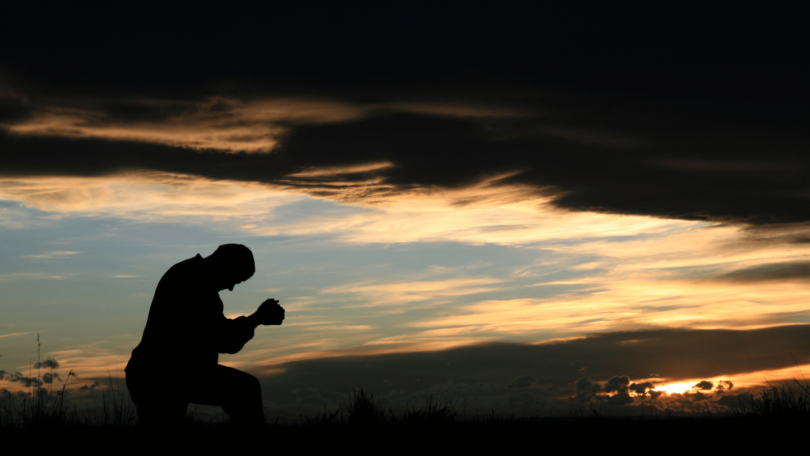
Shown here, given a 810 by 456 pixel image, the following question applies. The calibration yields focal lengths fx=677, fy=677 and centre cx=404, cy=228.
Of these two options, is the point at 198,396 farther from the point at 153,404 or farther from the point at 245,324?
the point at 245,324

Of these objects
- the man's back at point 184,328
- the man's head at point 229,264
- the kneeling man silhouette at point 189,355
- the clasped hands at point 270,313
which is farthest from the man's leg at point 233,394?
the man's head at point 229,264

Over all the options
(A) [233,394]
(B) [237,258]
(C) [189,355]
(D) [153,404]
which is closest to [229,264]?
(B) [237,258]

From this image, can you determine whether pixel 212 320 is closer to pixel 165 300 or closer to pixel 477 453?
pixel 165 300

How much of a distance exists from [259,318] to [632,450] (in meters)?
3.51

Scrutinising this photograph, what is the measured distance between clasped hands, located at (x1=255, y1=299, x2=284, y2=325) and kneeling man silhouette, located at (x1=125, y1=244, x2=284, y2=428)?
82 millimetres

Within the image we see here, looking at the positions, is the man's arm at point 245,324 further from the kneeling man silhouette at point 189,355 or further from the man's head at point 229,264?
the man's head at point 229,264

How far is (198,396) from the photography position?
484cm

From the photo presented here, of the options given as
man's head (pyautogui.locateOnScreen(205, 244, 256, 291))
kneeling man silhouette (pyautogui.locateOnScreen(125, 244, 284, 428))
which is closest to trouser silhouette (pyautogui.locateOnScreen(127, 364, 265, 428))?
kneeling man silhouette (pyautogui.locateOnScreen(125, 244, 284, 428))

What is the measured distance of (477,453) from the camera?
5.91 meters

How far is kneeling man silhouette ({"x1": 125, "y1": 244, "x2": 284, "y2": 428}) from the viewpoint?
4793mm

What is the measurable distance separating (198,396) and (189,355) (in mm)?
307

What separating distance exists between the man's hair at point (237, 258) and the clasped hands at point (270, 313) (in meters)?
0.26

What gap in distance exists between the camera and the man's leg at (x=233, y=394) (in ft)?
15.8

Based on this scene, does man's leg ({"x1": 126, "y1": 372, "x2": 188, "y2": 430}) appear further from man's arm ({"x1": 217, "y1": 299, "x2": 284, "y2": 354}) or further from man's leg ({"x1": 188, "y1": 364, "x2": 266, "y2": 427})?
man's arm ({"x1": 217, "y1": 299, "x2": 284, "y2": 354})
